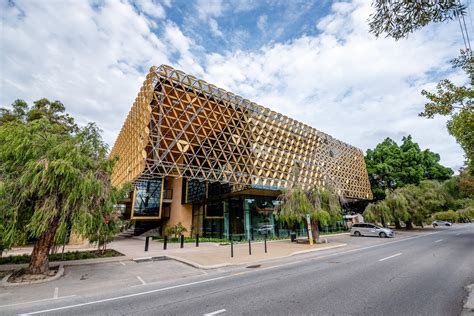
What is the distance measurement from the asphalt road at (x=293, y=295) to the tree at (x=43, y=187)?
342 centimetres

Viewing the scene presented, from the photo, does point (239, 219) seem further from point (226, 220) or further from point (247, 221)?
point (226, 220)

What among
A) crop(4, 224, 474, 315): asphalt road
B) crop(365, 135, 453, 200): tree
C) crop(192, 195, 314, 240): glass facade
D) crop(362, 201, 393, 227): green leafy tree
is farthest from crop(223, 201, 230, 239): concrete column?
A: crop(365, 135, 453, 200): tree

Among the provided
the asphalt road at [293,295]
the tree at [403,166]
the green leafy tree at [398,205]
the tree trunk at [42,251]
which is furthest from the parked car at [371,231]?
the tree trunk at [42,251]

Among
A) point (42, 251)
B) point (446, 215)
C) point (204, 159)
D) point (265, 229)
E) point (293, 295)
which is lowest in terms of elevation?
point (293, 295)

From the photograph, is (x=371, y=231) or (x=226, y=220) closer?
(x=226, y=220)

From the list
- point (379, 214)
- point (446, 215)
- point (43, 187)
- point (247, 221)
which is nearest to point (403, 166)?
point (379, 214)

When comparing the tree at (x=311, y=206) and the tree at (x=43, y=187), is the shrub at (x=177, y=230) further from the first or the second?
the tree at (x=43, y=187)

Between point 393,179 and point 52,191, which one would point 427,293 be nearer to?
point 52,191

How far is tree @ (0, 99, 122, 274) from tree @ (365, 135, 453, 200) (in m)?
44.9

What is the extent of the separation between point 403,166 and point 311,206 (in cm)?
3274

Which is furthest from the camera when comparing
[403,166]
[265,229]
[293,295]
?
[403,166]

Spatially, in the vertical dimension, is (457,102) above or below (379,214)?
above

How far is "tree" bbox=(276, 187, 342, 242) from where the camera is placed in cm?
1931

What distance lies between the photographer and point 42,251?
31.1 feet
